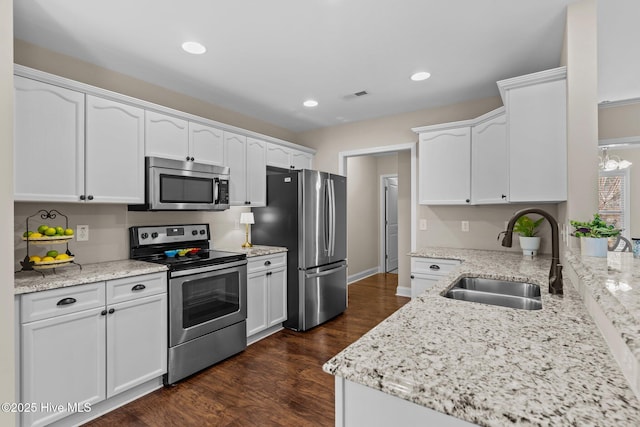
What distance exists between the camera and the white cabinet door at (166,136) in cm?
269

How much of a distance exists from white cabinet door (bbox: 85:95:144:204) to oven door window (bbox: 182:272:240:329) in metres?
0.85

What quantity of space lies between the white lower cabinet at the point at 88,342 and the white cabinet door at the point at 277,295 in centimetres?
118

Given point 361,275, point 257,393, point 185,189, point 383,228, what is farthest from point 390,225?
point 257,393

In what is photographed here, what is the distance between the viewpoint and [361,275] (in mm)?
6020

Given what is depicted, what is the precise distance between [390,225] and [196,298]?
4.96 meters

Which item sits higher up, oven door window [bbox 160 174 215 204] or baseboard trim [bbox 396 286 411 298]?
oven door window [bbox 160 174 215 204]

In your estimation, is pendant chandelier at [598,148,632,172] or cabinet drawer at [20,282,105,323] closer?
cabinet drawer at [20,282,105,323]

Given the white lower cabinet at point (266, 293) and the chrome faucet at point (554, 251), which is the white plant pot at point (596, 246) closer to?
the chrome faucet at point (554, 251)

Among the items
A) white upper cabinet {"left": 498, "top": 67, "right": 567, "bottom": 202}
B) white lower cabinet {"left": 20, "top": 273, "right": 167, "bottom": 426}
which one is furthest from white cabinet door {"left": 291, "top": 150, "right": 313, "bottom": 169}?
white upper cabinet {"left": 498, "top": 67, "right": 567, "bottom": 202}

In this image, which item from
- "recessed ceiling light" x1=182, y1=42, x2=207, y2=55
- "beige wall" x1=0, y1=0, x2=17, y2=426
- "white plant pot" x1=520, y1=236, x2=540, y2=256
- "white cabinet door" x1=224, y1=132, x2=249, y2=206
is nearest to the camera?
"beige wall" x1=0, y1=0, x2=17, y2=426

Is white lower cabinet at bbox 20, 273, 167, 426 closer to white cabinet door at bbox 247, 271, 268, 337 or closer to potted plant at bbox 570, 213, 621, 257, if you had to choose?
white cabinet door at bbox 247, 271, 268, 337

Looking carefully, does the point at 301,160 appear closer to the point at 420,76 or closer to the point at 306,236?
the point at 306,236

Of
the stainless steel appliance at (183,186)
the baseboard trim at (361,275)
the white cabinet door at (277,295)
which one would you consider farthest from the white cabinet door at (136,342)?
the baseboard trim at (361,275)

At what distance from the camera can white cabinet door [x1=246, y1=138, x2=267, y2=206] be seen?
3584 millimetres
